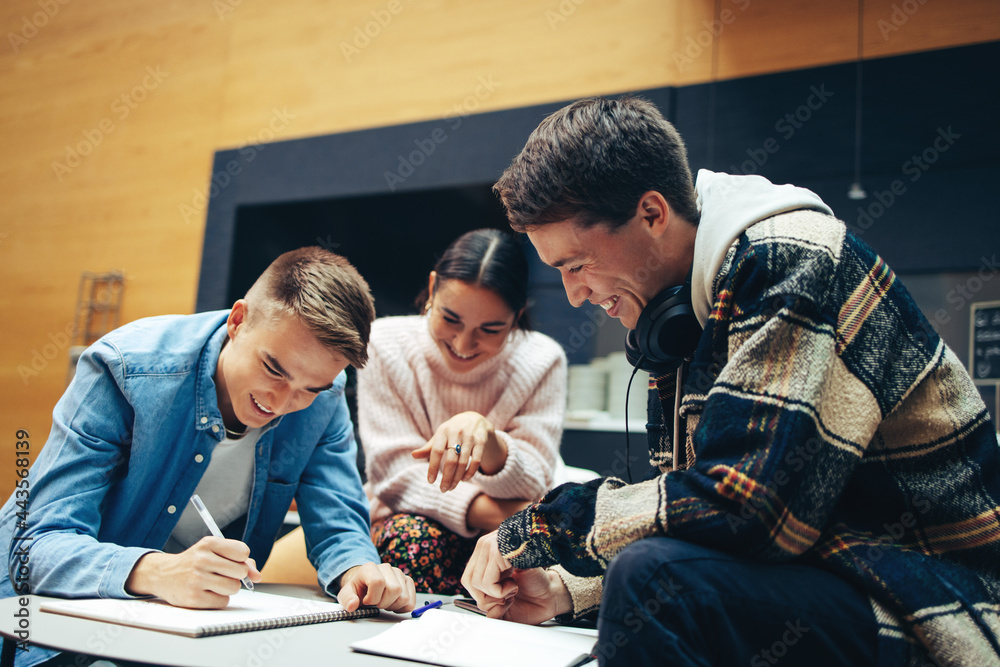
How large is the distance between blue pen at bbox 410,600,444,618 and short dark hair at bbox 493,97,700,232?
0.62 m

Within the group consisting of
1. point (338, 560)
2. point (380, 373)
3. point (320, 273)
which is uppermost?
point (320, 273)

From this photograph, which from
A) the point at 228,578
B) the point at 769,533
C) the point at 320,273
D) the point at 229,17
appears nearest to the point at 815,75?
the point at 320,273

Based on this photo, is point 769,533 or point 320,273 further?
point 320,273

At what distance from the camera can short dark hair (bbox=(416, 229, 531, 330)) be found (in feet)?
5.65

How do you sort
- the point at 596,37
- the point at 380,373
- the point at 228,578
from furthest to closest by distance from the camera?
1. the point at 596,37
2. the point at 380,373
3. the point at 228,578

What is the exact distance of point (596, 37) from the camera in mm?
2842

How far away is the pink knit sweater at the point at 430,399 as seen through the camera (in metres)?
1.73

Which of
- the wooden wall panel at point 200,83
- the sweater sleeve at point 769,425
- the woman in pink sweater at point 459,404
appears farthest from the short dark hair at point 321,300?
the wooden wall panel at point 200,83

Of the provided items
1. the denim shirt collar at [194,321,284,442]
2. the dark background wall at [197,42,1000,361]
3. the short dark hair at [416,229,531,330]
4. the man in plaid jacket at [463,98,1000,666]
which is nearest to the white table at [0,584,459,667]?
the man in plaid jacket at [463,98,1000,666]

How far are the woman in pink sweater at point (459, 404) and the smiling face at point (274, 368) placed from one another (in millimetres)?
393

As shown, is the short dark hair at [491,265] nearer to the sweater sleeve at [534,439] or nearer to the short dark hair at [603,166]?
the sweater sleeve at [534,439]

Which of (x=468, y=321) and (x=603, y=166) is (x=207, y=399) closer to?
(x=468, y=321)

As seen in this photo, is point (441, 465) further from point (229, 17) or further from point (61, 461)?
point (229, 17)

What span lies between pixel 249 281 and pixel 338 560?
2.33 metres
